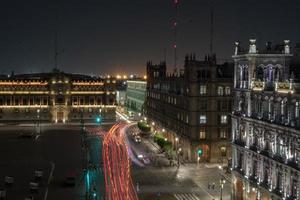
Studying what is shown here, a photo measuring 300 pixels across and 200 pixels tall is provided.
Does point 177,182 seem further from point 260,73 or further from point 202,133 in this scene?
point 260,73

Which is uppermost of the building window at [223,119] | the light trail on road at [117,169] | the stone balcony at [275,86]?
the stone balcony at [275,86]

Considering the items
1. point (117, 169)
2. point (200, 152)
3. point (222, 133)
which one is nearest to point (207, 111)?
point (222, 133)

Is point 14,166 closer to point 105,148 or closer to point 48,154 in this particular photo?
point 48,154

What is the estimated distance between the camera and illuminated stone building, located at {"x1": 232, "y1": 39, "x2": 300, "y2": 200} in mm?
56531

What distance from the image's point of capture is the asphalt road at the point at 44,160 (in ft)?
252

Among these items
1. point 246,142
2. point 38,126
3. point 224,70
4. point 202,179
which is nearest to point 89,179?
point 202,179

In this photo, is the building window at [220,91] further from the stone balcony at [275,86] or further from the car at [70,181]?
the car at [70,181]

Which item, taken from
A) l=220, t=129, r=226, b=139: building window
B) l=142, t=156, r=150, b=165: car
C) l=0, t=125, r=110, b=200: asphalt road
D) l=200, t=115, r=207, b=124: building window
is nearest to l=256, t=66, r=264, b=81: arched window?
l=0, t=125, r=110, b=200: asphalt road

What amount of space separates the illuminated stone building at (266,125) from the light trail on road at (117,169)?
56.0ft

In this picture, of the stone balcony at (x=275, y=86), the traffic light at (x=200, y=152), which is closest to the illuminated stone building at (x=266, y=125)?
the stone balcony at (x=275, y=86)

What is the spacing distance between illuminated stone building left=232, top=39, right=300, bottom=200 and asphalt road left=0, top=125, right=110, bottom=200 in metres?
24.9

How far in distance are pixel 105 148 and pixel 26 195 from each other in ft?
149

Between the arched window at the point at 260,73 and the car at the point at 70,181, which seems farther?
the car at the point at 70,181

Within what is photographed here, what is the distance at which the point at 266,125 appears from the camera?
63.4m
